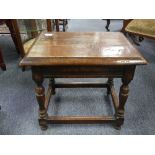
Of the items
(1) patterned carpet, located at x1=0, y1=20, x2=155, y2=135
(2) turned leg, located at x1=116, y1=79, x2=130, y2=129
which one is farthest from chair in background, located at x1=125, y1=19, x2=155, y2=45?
(2) turned leg, located at x1=116, y1=79, x2=130, y2=129

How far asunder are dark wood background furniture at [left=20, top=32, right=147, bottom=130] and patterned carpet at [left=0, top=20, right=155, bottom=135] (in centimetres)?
9

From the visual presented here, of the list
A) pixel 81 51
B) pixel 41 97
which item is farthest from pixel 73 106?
pixel 81 51

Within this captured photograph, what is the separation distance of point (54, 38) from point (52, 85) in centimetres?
44

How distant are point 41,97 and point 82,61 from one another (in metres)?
0.35

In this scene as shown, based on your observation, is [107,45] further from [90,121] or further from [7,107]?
[7,107]

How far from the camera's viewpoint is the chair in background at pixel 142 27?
1.75m

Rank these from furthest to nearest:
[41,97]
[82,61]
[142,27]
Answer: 1. [142,27]
2. [41,97]
3. [82,61]

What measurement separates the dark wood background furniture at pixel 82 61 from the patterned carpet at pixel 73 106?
0.09 meters

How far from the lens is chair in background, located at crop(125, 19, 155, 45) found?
175cm

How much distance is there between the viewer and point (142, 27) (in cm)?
181

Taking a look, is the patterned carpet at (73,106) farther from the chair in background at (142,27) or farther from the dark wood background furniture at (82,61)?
the chair in background at (142,27)

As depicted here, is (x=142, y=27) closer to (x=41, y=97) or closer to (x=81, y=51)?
(x=81, y=51)

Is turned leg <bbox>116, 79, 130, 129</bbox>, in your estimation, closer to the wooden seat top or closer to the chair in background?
the wooden seat top
